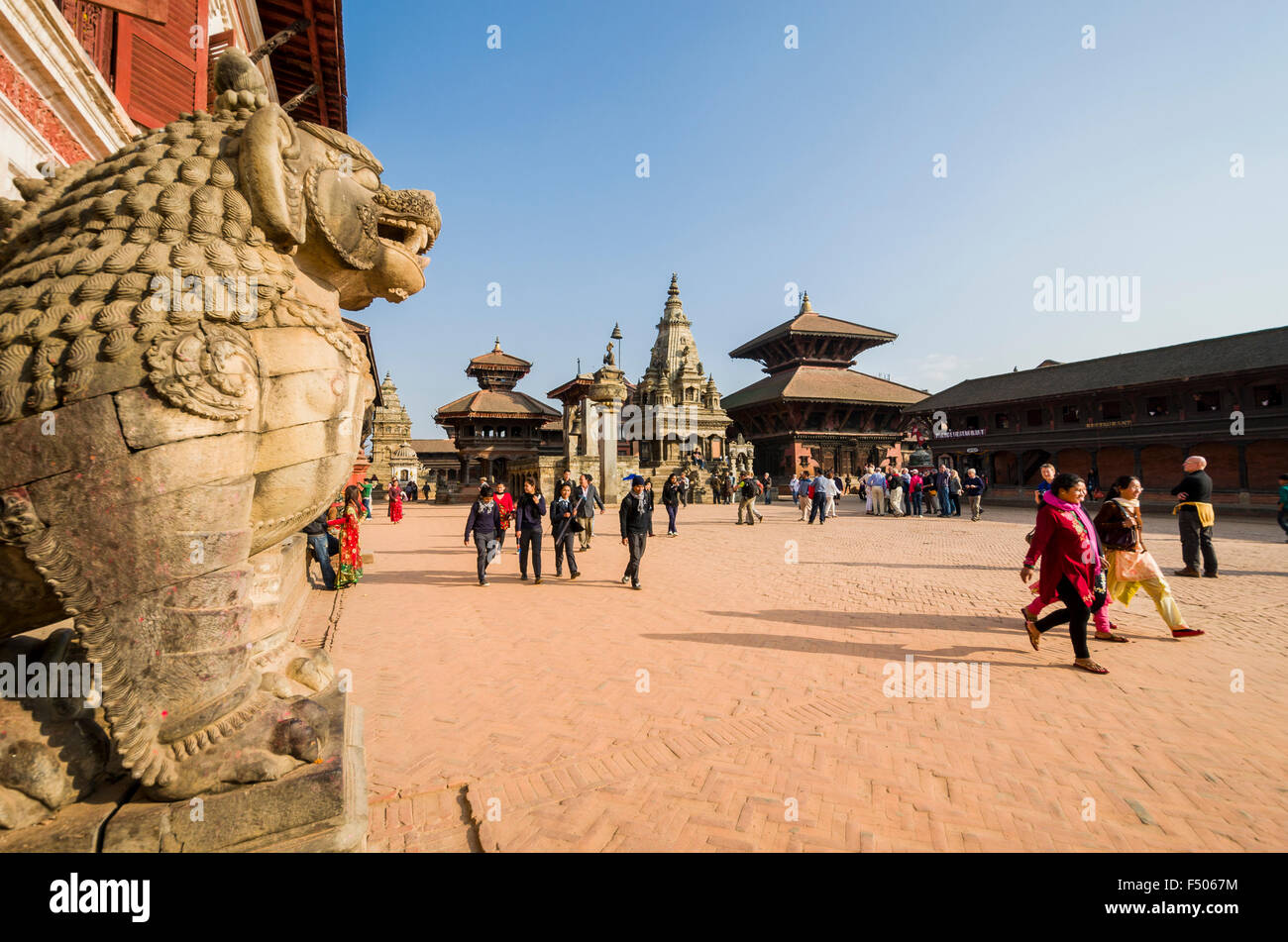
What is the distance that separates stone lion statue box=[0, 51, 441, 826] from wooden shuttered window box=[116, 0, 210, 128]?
4310 mm

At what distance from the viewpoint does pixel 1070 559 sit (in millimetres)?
4977

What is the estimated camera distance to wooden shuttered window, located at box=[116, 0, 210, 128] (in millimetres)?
5262

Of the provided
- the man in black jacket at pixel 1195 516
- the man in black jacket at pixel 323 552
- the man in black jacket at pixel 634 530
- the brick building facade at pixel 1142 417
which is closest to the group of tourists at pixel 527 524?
the man in black jacket at pixel 634 530

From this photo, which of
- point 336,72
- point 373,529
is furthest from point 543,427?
point 336,72

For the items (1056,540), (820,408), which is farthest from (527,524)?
(820,408)

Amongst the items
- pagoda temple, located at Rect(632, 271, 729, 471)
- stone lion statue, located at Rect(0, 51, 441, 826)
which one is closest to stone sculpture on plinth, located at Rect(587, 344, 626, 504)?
pagoda temple, located at Rect(632, 271, 729, 471)

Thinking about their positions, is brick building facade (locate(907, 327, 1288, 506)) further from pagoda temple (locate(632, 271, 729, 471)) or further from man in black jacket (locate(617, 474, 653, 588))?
man in black jacket (locate(617, 474, 653, 588))

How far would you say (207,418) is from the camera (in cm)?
204

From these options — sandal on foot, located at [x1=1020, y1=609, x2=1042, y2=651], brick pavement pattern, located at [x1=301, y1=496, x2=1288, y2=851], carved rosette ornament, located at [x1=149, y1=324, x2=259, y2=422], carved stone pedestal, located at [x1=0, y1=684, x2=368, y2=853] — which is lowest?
brick pavement pattern, located at [x1=301, y1=496, x2=1288, y2=851]

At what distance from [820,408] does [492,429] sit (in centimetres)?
2321

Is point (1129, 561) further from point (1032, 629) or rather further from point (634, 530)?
point (634, 530)

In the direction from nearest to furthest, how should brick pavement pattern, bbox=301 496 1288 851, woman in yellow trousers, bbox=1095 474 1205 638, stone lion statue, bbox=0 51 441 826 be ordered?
stone lion statue, bbox=0 51 441 826 < brick pavement pattern, bbox=301 496 1288 851 < woman in yellow trousers, bbox=1095 474 1205 638

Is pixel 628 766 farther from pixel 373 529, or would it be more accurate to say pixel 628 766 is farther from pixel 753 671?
pixel 373 529

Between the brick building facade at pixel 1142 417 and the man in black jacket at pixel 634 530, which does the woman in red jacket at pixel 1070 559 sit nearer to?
the man in black jacket at pixel 634 530
